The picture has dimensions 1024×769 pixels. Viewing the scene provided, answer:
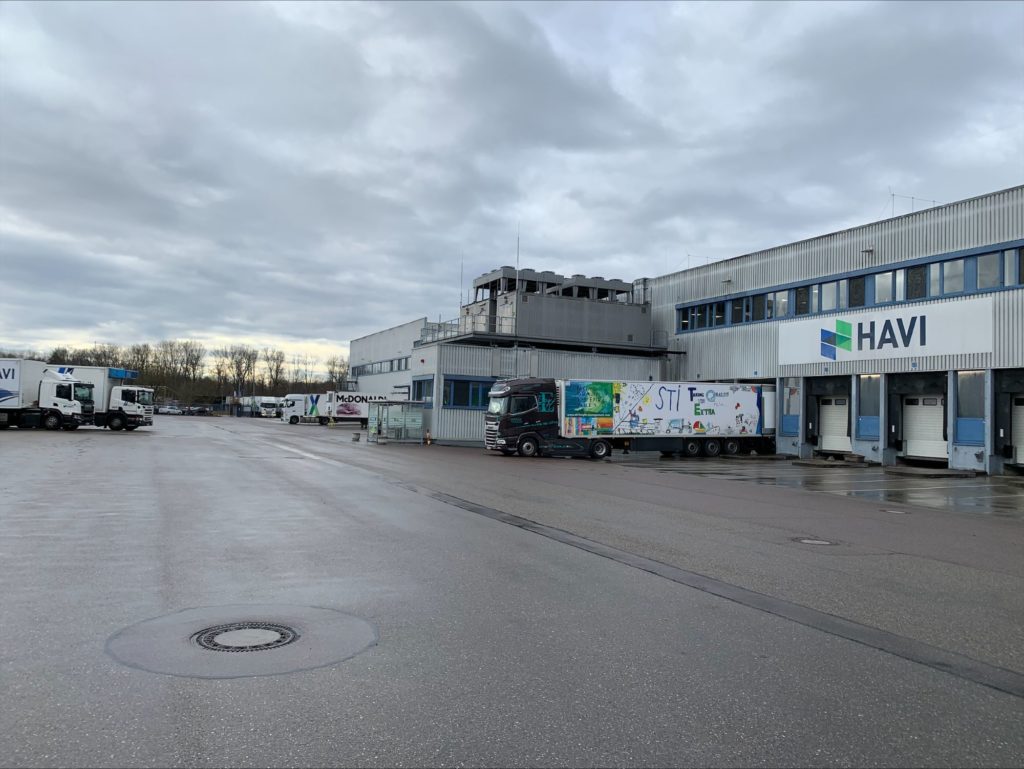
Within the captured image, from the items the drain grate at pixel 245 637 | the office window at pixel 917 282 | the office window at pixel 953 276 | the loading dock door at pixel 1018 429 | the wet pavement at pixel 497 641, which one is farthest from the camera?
the office window at pixel 917 282

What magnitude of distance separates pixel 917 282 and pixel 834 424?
7488mm

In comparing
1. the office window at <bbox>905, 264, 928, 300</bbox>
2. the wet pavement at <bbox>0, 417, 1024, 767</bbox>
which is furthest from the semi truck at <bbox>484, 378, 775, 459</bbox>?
the wet pavement at <bbox>0, 417, 1024, 767</bbox>

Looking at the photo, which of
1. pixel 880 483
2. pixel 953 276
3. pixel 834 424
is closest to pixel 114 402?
pixel 834 424

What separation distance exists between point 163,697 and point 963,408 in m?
30.9

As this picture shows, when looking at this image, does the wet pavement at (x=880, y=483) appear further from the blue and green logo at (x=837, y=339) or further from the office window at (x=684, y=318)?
the office window at (x=684, y=318)

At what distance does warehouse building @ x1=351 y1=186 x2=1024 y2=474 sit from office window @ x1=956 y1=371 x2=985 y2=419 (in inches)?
2.0

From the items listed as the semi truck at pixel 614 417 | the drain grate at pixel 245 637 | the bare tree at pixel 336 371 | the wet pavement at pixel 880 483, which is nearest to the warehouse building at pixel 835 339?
the wet pavement at pixel 880 483

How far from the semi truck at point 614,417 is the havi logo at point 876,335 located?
4.17m

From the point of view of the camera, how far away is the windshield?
42156 mm

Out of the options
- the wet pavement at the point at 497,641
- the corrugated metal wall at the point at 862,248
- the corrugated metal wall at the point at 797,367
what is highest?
the corrugated metal wall at the point at 862,248

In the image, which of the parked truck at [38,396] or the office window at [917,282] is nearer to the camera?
the office window at [917,282]

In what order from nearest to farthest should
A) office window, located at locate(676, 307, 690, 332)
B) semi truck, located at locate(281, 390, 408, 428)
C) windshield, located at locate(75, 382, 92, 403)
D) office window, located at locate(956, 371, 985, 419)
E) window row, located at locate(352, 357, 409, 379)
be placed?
office window, located at locate(956, 371, 985, 419) → windshield, located at locate(75, 382, 92, 403) → office window, located at locate(676, 307, 690, 332) → window row, located at locate(352, 357, 409, 379) → semi truck, located at locate(281, 390, 408, 428)

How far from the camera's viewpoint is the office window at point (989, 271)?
27.4 meters

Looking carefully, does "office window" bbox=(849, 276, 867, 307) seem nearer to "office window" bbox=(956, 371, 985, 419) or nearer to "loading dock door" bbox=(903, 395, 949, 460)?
"loading dock door" bbox=(903, 395, 949, 460)
